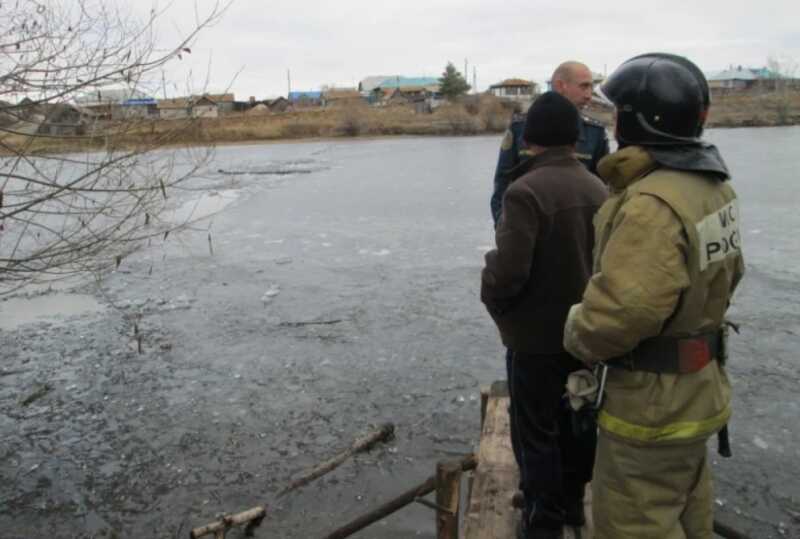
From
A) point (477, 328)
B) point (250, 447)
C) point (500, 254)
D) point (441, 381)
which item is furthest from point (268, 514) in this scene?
point (477, 328)

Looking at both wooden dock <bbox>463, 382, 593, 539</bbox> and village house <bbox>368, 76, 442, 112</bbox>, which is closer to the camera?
wooden dock <bbox>463, 382, 593, 539</bbox>

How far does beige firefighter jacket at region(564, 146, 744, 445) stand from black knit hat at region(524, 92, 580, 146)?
2.12ft

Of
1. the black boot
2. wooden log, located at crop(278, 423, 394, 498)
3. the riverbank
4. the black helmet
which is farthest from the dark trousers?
the riverbank

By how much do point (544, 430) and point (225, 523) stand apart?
6.31ft

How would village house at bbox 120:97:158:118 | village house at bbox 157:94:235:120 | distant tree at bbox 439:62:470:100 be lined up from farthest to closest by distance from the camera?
1. distant tree at bbox 439:62:470:100
2. village house at bbox 157:94:235:120
3. village house at bbox 120:97:158:118

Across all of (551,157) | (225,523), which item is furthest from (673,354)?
(225,523)

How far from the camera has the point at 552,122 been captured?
9.23ft

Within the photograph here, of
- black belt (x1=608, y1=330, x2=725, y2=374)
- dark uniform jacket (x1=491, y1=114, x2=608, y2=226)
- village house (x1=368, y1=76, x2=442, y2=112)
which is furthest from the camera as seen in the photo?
village house (x1=368, y1=76, x2=442, y2=112)

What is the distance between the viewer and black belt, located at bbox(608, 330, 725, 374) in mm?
2115

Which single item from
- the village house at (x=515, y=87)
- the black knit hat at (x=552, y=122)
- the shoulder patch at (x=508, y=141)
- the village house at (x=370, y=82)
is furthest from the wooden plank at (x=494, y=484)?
the village house at (x=370, y=82)

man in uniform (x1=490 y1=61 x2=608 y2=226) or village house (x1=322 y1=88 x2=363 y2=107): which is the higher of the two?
village house (x1=322 y1=88 x2=363 y2=107)

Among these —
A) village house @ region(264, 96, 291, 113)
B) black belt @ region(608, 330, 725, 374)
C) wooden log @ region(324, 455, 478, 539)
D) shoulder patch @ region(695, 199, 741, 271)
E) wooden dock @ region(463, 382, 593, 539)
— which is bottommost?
wooden log @ region(324, 455, 478, 539)

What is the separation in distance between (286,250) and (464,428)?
7.16 meters

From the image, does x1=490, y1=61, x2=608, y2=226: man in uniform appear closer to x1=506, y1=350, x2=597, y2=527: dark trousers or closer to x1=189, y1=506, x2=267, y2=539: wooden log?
x1=506, y1=350, x2=597, y2=527: dark trousers
